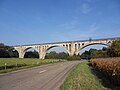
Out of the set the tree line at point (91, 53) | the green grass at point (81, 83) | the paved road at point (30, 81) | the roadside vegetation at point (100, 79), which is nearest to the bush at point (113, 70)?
the roadside vegetation at point (100, 79)

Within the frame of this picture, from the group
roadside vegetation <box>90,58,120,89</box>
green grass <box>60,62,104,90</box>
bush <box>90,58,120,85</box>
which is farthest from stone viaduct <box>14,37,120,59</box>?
bush <box>90,58,120,85</box>

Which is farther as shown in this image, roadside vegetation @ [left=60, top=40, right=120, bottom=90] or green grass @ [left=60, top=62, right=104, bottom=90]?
green grass @ [left=60, top=62, right=104, bottom=90]

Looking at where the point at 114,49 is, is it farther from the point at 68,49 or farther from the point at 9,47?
the point at 9,47

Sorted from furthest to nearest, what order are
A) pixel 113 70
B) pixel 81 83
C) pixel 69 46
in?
pixel 69 46 < pixel 81 83 < pixel 113 70

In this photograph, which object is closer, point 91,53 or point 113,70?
point 113,70

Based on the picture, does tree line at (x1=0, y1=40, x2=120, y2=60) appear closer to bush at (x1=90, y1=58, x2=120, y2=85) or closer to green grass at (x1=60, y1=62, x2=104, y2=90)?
green grass at (x1=60, y1=62, x2=104, y2=90)

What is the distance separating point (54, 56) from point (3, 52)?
42946 millimetres

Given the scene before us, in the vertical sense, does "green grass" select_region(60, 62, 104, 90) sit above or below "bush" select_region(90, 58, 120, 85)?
below

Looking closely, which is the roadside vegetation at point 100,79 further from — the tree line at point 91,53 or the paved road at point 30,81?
the tree line at point 91,53

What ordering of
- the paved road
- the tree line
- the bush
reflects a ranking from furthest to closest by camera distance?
the tree line → the paved road → the bush

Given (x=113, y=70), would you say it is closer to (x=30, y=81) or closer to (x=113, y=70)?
(x=113, y=70)

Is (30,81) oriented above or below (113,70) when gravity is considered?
below

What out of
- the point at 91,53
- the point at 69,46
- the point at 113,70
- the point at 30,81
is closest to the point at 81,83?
the point at 113,70

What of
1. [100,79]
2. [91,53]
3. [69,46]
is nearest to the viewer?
[100,79]
